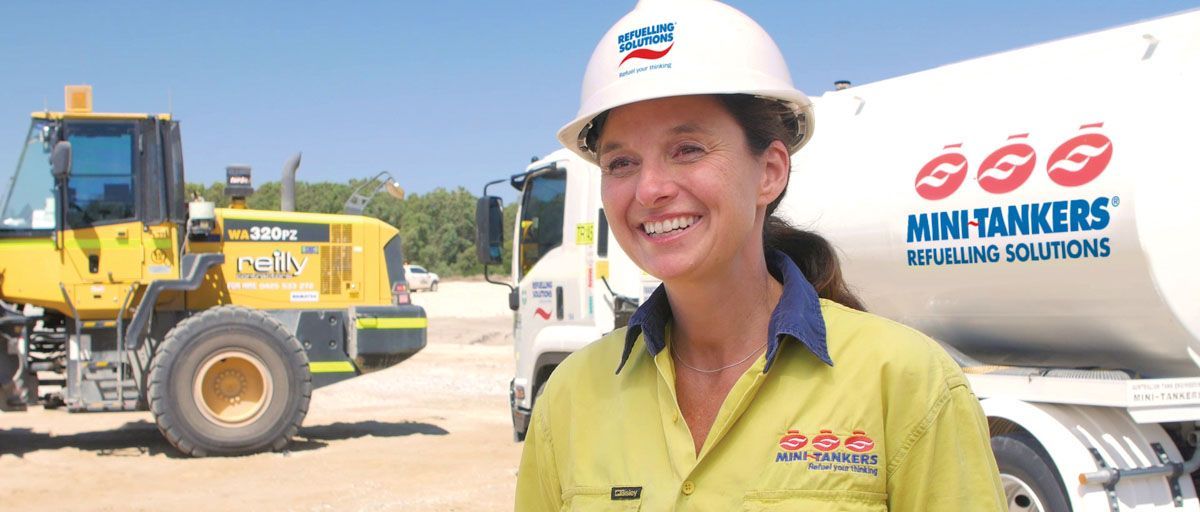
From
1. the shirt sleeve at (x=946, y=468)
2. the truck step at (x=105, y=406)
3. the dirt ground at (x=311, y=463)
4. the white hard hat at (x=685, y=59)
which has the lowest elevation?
the dirt ground at (x=311, y=463)

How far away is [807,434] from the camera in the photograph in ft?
5.80

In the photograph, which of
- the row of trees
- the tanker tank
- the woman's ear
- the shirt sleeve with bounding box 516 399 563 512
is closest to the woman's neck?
the woman's ear

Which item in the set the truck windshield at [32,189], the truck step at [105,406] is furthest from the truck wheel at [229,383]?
the truck windshield at [32,189]

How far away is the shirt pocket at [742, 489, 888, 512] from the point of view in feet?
5.66

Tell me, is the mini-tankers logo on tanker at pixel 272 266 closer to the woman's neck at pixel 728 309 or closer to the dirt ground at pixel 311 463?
the dirt ground at pixel 311 463

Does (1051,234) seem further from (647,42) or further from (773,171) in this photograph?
(647,42)

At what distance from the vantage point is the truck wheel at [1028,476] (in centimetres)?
501

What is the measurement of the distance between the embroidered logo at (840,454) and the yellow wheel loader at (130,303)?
9.93 metres

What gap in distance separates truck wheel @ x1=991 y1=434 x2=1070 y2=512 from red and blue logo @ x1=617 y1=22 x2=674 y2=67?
370cm

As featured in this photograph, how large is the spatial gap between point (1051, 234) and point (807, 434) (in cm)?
377

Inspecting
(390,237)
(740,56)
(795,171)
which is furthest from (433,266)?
(740,56)

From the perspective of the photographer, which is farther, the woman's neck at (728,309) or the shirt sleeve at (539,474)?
the shirt sleeve at (539,474)

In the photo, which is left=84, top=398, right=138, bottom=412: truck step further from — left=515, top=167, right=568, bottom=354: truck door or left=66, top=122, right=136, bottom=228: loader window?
left=515, top=167, right=568, bottom=354: truck door

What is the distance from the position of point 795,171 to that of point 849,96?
523mm
